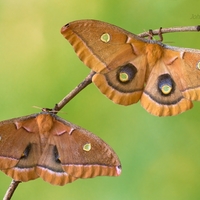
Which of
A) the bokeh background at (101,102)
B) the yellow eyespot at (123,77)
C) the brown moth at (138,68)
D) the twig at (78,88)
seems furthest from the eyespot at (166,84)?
the bokeh background at (101,102)

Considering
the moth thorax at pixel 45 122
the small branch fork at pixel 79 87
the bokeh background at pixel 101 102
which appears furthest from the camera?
the bokeh background at pixel 101 102

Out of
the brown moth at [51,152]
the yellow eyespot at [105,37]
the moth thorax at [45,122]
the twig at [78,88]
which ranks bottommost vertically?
the brown moth at [51,152]

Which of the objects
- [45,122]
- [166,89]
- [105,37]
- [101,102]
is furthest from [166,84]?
[101,102]

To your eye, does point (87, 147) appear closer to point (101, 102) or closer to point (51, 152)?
point (51, 152)

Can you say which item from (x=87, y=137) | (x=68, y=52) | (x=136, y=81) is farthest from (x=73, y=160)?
(x=68, y=52)

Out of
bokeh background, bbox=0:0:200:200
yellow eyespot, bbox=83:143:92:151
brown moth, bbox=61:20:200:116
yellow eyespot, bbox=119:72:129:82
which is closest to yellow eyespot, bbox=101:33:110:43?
brown moth, bbox=61:20:200:116

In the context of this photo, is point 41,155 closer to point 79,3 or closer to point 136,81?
point 136,81

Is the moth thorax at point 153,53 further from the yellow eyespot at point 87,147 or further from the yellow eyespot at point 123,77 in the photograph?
the yellow eyespot at point 87,147
